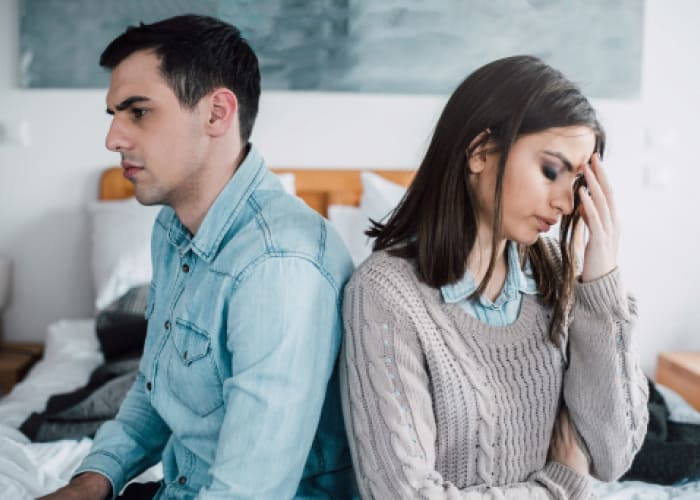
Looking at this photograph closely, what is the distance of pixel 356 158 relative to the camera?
2.85 m

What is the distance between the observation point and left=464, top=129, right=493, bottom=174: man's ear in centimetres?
100

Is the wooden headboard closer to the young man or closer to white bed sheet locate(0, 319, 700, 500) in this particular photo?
white bed sheet locate(0, 319, 700, 500)

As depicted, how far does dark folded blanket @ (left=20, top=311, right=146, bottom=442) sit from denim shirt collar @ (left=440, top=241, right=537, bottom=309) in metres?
1.08

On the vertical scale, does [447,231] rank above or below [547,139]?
below

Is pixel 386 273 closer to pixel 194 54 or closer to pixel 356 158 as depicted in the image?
pixel 194 54

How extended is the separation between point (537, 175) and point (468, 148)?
109 mm

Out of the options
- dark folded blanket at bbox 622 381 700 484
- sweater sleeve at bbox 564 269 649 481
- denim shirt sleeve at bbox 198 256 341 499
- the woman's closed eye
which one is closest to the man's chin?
the woman's closed eye

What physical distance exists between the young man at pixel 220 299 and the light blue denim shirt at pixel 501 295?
0.58ft

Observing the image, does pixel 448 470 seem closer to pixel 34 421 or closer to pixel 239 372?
pixel 239 372

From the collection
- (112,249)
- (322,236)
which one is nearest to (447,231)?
(322,236)

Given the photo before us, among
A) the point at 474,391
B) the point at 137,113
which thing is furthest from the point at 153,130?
the point at 474,391

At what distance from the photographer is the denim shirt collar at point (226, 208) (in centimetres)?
103

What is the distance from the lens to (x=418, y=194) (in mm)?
1071

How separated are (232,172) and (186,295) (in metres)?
0.22
